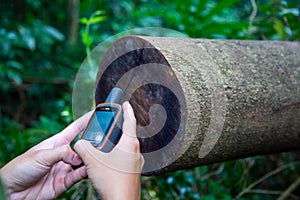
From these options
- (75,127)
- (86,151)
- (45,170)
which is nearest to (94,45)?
(75,127)

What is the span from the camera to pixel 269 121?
1154 millimetres

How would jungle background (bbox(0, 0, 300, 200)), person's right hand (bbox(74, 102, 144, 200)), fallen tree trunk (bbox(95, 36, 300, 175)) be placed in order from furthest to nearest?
jungle background (bbox(0, 0, 300, 200)), fallen tree trunk (bbox(95, 36, 300, 175)), person's right hand (bbox(74, 102, 144, 200))

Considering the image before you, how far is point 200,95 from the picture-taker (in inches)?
38.7

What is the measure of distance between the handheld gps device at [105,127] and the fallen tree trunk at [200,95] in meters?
0.10

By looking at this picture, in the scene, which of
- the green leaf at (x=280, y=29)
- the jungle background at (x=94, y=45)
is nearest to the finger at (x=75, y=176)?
the jungle background at (x=94, y=45)

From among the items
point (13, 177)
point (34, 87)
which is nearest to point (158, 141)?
point (13, 177)

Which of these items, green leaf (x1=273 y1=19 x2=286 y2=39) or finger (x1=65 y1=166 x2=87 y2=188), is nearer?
finger (x1=65 y1=166 x2=87 y2=188)

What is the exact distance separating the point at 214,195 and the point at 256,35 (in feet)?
3.67

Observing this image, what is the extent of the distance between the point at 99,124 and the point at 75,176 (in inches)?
6.9

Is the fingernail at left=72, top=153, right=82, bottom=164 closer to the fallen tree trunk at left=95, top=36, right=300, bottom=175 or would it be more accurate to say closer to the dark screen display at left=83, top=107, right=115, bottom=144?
the dark screen display at left=83, top=107, right=115, bottom=144

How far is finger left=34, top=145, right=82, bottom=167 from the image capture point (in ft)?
3.24

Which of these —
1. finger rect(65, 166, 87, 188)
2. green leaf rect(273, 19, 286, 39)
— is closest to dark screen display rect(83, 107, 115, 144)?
finger rect(65, 166, 87, 188)

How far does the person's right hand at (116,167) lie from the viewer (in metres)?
0.87

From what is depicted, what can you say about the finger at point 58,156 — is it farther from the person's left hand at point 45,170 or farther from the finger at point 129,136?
the finger at point 129,136
